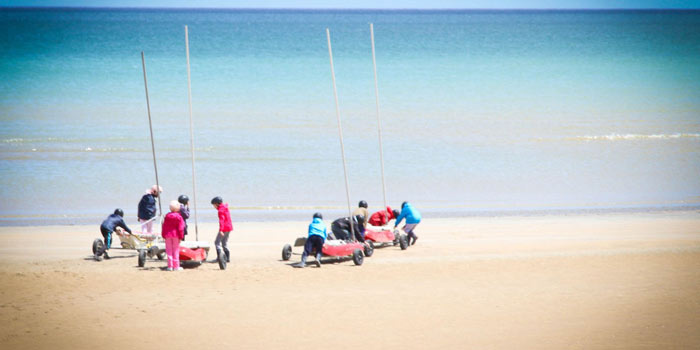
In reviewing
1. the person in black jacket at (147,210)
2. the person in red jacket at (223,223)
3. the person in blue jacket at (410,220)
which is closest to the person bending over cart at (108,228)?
the person in black jacket at (147,210)

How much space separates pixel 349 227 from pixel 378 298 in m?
3.98

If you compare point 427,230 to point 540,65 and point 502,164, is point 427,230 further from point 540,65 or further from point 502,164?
point 540,65

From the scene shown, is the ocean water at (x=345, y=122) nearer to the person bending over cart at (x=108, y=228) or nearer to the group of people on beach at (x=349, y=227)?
the group of people on beach at (x=349, y=227)

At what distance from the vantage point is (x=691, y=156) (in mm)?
30641

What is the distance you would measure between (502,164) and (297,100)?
1634 cm

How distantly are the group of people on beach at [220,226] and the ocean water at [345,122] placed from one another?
17.1 ft

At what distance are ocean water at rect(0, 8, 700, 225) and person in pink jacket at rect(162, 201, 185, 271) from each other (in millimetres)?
7360

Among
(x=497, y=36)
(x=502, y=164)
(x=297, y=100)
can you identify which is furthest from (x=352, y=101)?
(x=497, y=36)

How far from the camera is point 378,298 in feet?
34.4

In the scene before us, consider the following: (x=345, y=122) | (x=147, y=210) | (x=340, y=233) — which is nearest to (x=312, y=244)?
(x=340, y=233)

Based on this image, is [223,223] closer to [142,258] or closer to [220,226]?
[220,226]

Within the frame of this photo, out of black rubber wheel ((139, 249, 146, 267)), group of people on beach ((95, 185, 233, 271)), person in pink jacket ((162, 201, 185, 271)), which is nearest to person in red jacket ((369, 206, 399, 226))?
group of people on beach ((95, 185, 233, 271))

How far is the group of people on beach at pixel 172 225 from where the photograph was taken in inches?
489

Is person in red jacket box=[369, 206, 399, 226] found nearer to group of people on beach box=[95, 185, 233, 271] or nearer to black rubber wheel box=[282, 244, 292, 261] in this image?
black rubber wheel box=[282, 244, 292, 261]
